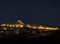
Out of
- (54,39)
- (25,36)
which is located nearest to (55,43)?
(54,39)

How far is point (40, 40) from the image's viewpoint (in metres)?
0.68

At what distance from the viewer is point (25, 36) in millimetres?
681

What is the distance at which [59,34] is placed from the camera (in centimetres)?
65

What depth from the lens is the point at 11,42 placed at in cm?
69

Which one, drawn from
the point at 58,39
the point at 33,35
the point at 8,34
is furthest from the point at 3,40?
the point at 58,39

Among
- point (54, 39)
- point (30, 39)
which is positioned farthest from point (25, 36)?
point (54, 39)

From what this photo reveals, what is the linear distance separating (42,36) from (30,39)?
2.3 inches

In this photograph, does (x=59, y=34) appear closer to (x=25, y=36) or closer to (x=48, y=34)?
(x=48, y=34)

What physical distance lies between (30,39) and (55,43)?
0.37 ft

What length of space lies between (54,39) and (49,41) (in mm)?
24

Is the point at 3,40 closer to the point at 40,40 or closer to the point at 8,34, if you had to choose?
the point at 8,34

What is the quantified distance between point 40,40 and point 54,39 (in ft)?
0.21

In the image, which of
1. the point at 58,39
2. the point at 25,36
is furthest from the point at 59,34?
the point at 25,36

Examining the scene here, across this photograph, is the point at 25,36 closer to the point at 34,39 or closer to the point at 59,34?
the point at 34,39
